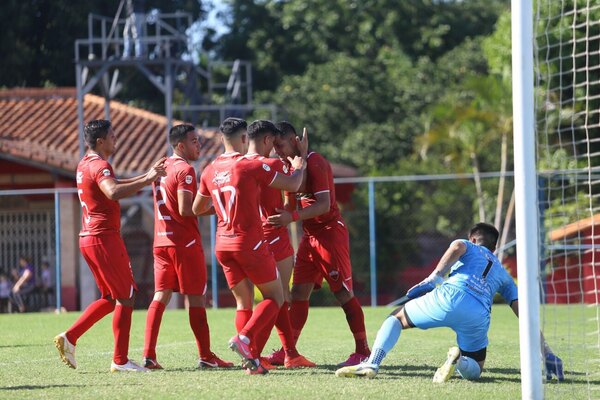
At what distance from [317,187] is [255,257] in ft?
3.78

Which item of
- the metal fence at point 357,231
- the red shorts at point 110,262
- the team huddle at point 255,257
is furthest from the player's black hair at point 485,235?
the metal fence at point 357,231

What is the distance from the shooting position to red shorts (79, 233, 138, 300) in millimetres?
9266

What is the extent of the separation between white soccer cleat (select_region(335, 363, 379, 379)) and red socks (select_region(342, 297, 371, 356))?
126 centimetres

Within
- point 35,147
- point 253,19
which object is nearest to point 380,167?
point 253,19

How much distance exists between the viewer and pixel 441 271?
797 cm

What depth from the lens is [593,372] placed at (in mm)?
9109

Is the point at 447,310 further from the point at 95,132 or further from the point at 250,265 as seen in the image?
the point at 95,132

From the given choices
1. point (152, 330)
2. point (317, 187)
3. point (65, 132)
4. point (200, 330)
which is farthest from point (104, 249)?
point (65, 132)

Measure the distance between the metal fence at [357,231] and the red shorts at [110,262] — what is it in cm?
1200

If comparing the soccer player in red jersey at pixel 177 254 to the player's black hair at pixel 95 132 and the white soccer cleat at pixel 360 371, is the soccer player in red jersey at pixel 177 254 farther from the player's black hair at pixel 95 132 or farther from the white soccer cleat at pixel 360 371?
the white soccer cleat at pixel 360 371

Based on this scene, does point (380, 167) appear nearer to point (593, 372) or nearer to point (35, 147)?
point (35, 147)

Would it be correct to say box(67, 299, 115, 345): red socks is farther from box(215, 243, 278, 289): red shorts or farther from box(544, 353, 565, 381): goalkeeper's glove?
box(544, 353, 565, 381): goalkeeper's glove

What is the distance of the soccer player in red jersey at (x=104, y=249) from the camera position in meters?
9.20

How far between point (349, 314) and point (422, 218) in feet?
65.0
